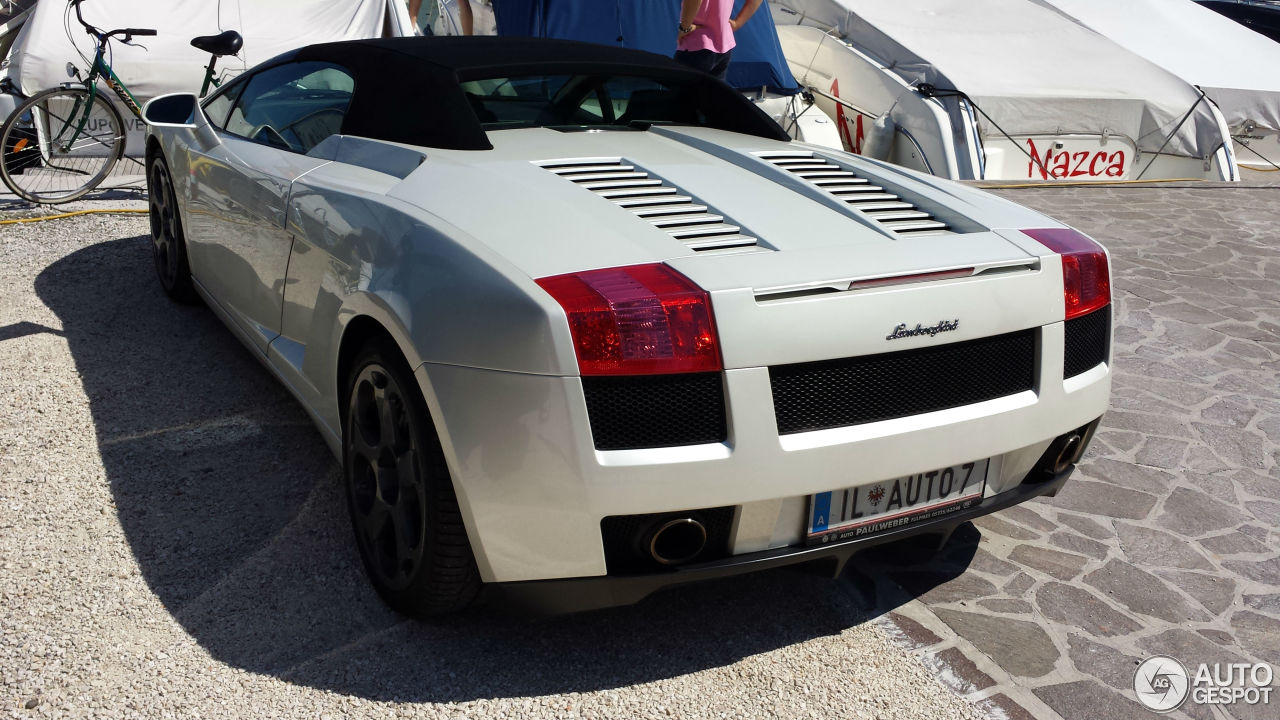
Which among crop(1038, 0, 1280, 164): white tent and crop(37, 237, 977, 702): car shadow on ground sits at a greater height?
crop(1038, 0, 1280, 164): white tent

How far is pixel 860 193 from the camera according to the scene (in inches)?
111

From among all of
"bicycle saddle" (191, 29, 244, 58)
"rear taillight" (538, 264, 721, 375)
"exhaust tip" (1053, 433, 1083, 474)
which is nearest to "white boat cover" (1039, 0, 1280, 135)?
"bicycle saddle" (191, 29, 244, 58)

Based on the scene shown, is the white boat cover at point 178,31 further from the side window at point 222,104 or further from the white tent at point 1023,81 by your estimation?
the white tent at point 1023,81

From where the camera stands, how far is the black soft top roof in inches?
118

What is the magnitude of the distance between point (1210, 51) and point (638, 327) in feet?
51.3

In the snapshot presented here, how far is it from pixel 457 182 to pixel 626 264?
679mm

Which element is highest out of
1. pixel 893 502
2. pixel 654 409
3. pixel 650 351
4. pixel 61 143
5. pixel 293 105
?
pixel 293 105

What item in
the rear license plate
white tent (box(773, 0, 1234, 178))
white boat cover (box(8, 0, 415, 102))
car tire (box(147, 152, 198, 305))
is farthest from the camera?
white tent (box(773, 0, 1234, 178))

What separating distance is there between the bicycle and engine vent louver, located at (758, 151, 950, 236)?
4851mm

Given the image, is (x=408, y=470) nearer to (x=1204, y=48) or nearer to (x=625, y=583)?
(x=625, y=583)

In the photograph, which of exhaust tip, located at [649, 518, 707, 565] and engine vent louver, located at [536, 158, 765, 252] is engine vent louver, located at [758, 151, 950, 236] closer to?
engine vent louver, located at [536, 158, 765, 252]

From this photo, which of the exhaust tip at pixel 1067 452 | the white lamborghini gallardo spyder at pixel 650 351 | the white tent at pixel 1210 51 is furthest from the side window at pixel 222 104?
the white tent at pixel 1210 51

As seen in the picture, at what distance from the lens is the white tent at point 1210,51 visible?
1356 centimetres

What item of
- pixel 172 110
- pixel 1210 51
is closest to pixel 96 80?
pixel 172 110
